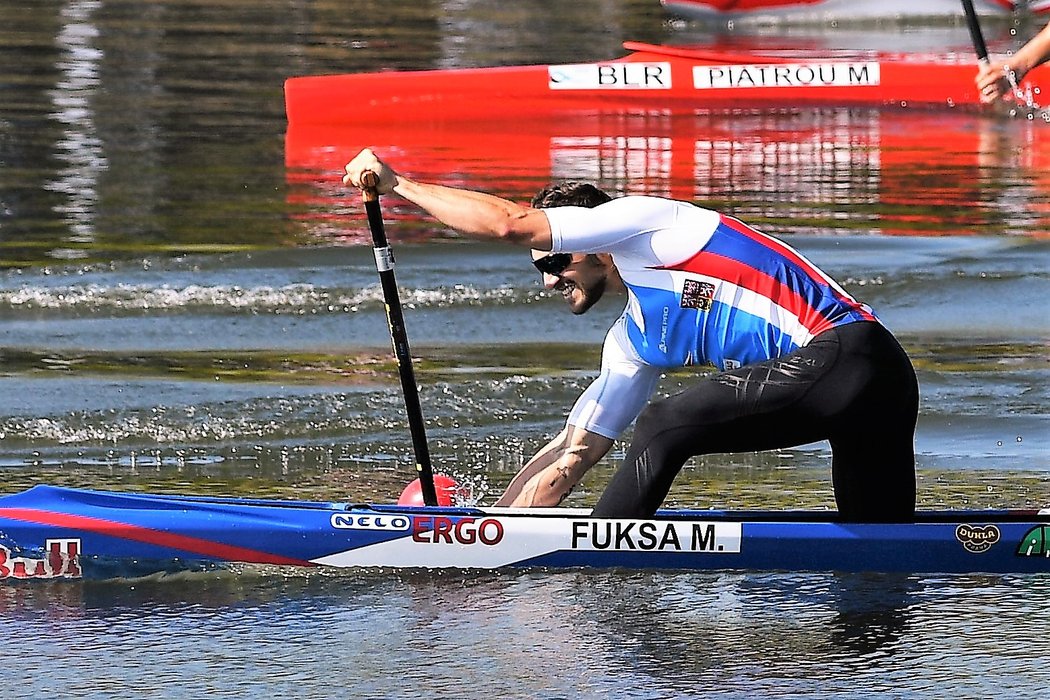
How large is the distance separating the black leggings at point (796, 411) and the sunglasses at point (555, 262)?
1.72 ft

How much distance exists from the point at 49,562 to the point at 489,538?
146cm

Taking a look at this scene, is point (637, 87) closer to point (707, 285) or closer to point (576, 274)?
point (576, 274)

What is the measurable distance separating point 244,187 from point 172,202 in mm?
662

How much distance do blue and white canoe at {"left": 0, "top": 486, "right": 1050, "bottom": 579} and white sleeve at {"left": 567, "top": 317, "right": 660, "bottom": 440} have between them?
14.8 inches

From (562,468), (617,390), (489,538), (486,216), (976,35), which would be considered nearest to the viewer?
(486,216)

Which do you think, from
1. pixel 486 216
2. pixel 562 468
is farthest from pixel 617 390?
pixel 486 216

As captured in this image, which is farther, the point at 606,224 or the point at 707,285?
the point at 707,285

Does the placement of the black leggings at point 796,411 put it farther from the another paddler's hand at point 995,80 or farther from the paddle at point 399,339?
the another paddler's hand at point 995,80

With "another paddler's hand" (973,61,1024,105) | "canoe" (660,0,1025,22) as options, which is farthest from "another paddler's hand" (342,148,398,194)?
"canoe" (660,0,1025,22)

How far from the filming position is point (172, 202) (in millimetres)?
13461

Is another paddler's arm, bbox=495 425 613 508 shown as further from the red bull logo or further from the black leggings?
the red bull logo

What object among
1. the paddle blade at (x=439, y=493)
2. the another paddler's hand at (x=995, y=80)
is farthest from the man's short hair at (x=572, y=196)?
the another paddler's hand at (x=995, y=80)

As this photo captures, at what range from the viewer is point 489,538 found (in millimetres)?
6484

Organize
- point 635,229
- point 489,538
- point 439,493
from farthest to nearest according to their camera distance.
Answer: point 439,493, point 489,538, point 635,229
